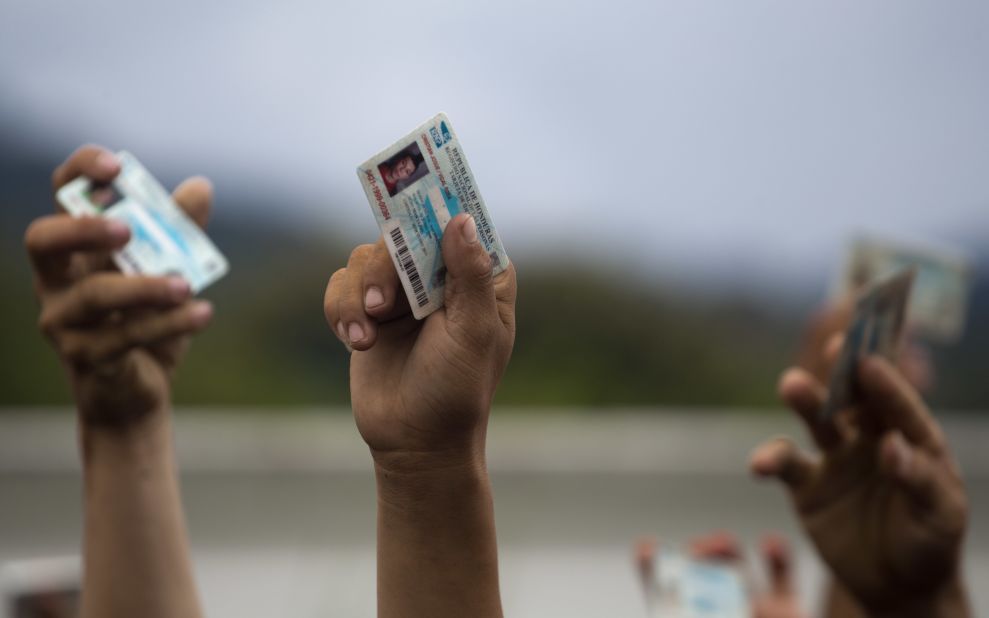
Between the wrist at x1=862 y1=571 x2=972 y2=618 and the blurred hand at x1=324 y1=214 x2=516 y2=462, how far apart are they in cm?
107

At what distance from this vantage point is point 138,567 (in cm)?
133

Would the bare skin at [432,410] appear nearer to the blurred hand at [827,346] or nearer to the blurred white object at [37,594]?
the blurred white object at [37,594]

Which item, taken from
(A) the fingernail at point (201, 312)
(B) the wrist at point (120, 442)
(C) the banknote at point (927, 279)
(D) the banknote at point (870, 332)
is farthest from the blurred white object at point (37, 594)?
(C) the banknote at point (927, 279)

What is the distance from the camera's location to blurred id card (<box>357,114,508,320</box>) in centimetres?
96

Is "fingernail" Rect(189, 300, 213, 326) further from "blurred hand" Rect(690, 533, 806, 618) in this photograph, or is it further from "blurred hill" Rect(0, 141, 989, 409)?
"blurred hand" Rect(690, 533, 806, 618)

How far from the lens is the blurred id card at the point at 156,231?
1.64 meters

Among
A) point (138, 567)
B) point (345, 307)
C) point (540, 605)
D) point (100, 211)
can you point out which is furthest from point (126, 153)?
point (540, 605)

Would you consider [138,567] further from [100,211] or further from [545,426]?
[545,426]

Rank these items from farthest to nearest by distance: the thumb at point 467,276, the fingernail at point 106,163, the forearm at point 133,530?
1. the fingernail at point 106,163
2. the forearm at point 133,530
3. the thumb at point 467,276

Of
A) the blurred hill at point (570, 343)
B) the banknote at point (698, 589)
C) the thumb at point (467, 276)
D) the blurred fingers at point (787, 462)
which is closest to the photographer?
the thumb at point (467, 276)

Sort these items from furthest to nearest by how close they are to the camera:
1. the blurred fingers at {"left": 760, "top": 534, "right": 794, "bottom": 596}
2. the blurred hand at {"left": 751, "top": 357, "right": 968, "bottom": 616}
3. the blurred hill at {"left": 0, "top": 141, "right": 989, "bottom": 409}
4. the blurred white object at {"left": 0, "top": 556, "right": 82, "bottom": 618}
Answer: the blurred hill at {"left": 0, "top": 141, "right": 989, "bottom": 409}, the blurred fingers at {"left": 760, "top": 534, "right": 794, "bottom": 596}, the blurred white object at {"left": 0, "top": 556, "right": 82, "bottom": 618}, the blurred hand at {"left": 751, "top": 357, "right": 968, "bottom": 616}

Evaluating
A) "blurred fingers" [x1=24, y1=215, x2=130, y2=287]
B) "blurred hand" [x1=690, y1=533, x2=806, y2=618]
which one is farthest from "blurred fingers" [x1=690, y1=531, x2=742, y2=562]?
"blurred fingers" [x1=24, y1=215, x2=130, y2=287]

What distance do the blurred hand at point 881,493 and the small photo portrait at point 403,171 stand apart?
98 cm

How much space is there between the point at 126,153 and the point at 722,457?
19.6ft
